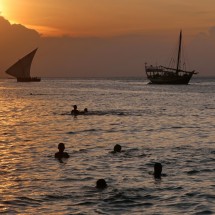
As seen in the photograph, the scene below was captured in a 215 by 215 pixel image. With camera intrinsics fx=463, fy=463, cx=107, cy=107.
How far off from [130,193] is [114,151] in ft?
35.3

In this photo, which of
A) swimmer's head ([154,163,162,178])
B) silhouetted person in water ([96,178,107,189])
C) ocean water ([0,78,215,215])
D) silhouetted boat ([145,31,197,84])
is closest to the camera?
ocean water ([0,78,215,215])

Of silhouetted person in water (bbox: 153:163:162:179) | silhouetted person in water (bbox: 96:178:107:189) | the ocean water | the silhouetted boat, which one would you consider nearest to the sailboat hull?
the silhouetted boat

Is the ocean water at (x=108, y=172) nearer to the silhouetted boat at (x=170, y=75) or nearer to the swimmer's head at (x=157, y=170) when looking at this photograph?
the swimmer's head at (x=157, y=170)

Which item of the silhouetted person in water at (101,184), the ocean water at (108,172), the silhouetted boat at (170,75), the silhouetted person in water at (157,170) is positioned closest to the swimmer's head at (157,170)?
the silhouetted person in water at (157,170)

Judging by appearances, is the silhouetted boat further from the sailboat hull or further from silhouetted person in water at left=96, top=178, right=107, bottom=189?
silhouetted person in water at left=96, top=178, right=107, bottom=189

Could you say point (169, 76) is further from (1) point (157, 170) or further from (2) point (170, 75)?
(1) point (157, 170)

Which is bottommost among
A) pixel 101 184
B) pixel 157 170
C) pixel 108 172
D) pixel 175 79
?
pixel 108 172

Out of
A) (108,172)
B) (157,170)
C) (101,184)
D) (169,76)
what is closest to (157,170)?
(157,170)

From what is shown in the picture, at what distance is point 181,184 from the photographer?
2194cm

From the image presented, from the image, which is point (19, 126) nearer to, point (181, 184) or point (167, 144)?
point (167, 144)

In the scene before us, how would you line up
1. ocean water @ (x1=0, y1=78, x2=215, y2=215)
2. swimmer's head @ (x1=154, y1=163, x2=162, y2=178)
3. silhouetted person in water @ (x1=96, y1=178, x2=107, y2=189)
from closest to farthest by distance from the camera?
ocean water @ (x1=0, y1=78, x2=215, y2=215)
silhouetted person in water @ (x1=96, y1=178, x2=107, y2=189)
swimmer's head @ (x1=154, y1=163, x2=162, y2=178)

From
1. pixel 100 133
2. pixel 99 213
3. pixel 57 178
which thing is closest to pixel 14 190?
pixel 57 178

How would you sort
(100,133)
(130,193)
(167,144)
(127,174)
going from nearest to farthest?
(130,193)
(127,174)
(167,144)
(100,133)

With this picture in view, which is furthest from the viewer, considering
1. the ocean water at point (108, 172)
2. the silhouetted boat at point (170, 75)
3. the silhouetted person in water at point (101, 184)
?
the silhouetted boat at point (170, 75)
